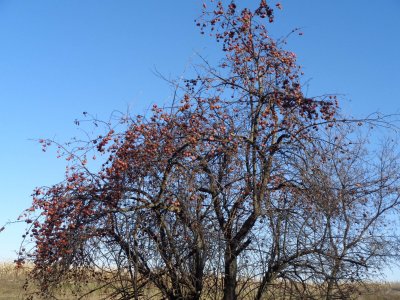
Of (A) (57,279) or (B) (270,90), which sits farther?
(B) (270,90)

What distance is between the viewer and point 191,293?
8.12 m

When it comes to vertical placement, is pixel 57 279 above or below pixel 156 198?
below

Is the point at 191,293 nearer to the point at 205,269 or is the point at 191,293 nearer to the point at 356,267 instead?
the point at 205,269

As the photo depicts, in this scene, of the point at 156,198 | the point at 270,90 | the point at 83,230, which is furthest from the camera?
the point at 270,90

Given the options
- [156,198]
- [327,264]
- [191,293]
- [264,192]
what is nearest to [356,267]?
[327,264]

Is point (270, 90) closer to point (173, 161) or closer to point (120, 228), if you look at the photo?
point (173, 161)

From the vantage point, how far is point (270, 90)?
8297 millimetres

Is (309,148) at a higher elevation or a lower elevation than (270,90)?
lower

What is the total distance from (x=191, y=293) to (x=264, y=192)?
194cm

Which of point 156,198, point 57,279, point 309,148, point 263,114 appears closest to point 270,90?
point 263,114

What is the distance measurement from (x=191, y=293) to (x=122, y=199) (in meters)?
1.88

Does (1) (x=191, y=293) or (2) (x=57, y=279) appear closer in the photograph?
(2) (x=57, y=279)

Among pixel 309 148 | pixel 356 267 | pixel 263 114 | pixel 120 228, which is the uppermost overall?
pixel 263 114

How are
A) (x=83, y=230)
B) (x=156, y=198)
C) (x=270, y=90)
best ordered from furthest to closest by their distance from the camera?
(x=270, y=90) → (x=156, y=198) → (x=83, y=230)
